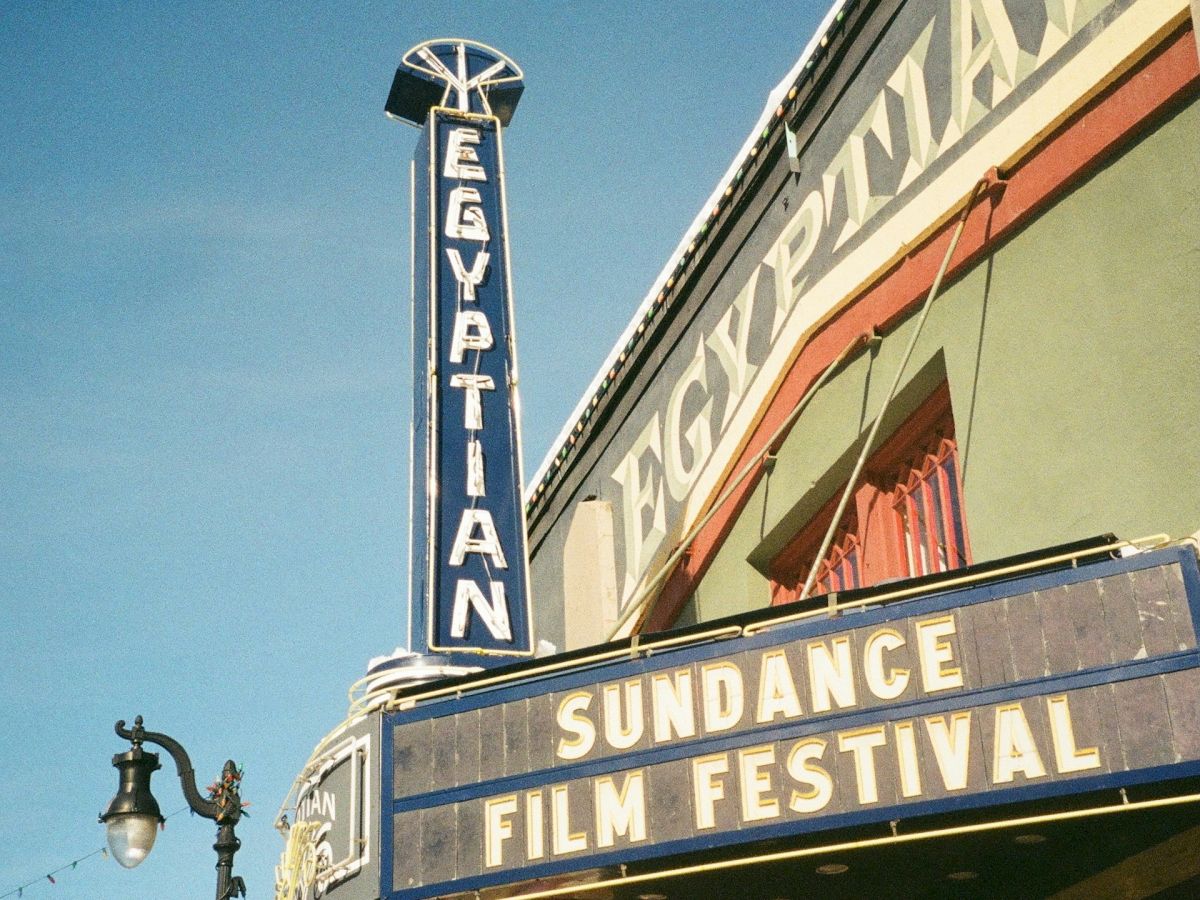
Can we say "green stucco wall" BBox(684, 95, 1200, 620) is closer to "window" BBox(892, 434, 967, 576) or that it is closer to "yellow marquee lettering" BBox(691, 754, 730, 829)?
"window" BBox(892, 434, 967, 576)

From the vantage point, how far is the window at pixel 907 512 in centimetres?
1427

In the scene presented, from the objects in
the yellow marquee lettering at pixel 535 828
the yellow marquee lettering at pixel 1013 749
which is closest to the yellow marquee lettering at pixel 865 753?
the yellow marquee lettering at pixel 1013 749

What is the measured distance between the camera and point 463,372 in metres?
17.5

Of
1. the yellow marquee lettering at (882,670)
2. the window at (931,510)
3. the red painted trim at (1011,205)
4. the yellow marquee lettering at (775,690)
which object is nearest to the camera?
the yellow marquee lettering at (882,670)

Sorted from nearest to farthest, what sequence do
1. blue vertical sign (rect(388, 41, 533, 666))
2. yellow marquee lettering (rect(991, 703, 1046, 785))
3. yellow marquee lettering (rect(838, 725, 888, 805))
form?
yellow marquee lettering (rect(991, 703, 1046, 785)), yellow marquee lettering (rect(838, 725, 888, 805)), blue vertical sign (rect(388, 41, 533, 666))

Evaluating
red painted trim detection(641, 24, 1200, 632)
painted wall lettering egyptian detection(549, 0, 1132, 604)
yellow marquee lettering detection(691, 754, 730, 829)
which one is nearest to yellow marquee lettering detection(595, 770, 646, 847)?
yellow marquee lettering detection(691, 754, 730, 829)

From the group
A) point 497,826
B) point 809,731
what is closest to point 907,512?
point 809,731

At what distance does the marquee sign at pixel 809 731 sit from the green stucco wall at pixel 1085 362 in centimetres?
164

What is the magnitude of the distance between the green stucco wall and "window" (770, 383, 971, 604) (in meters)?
0.35

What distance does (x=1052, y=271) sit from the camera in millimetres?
12703

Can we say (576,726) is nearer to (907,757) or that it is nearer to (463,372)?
(907,757)

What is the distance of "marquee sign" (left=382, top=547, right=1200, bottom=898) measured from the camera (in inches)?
376

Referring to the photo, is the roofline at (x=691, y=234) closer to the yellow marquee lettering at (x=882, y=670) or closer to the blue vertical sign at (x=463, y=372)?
the blue vertical sign at (x=463, y=372)

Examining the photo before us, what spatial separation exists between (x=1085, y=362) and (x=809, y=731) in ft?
12.0
